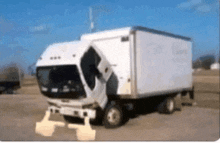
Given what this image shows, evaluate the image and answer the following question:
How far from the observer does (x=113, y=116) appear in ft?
26.7

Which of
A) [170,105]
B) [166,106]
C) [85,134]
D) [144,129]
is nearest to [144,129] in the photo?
[144,129]

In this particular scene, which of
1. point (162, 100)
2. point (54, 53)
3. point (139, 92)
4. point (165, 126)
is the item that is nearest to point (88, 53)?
point (54, 53)

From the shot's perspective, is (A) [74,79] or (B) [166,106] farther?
(B) [166,106]

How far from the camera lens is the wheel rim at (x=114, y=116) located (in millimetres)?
8008

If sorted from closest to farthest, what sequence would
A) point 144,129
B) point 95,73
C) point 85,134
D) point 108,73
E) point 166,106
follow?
Answer: point 85,134 → point 95,73 → point 144,129 → point 108,73 → point 166,106

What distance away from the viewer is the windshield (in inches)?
286

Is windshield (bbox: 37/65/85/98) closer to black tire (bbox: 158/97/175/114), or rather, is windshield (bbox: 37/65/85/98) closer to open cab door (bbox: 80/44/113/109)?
open cab door (bbox: 80/44/113/109)

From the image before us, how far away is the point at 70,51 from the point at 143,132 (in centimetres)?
352

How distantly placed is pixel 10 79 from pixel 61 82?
16.2m

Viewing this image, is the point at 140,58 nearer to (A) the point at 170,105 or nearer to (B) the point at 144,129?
(B) the point at 144,129

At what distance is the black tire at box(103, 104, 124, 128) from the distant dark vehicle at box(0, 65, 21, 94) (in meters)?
15.0

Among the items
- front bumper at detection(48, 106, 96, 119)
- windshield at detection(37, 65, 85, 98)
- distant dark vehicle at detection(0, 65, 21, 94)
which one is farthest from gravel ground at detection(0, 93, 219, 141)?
distant dark vehicle at detection(0, 65, 21, 94)

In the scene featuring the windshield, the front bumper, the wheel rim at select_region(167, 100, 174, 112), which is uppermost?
the windshield

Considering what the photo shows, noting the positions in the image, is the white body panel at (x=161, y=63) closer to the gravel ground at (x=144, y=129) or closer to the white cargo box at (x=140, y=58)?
the white cargo box at (x=140, y=58)
